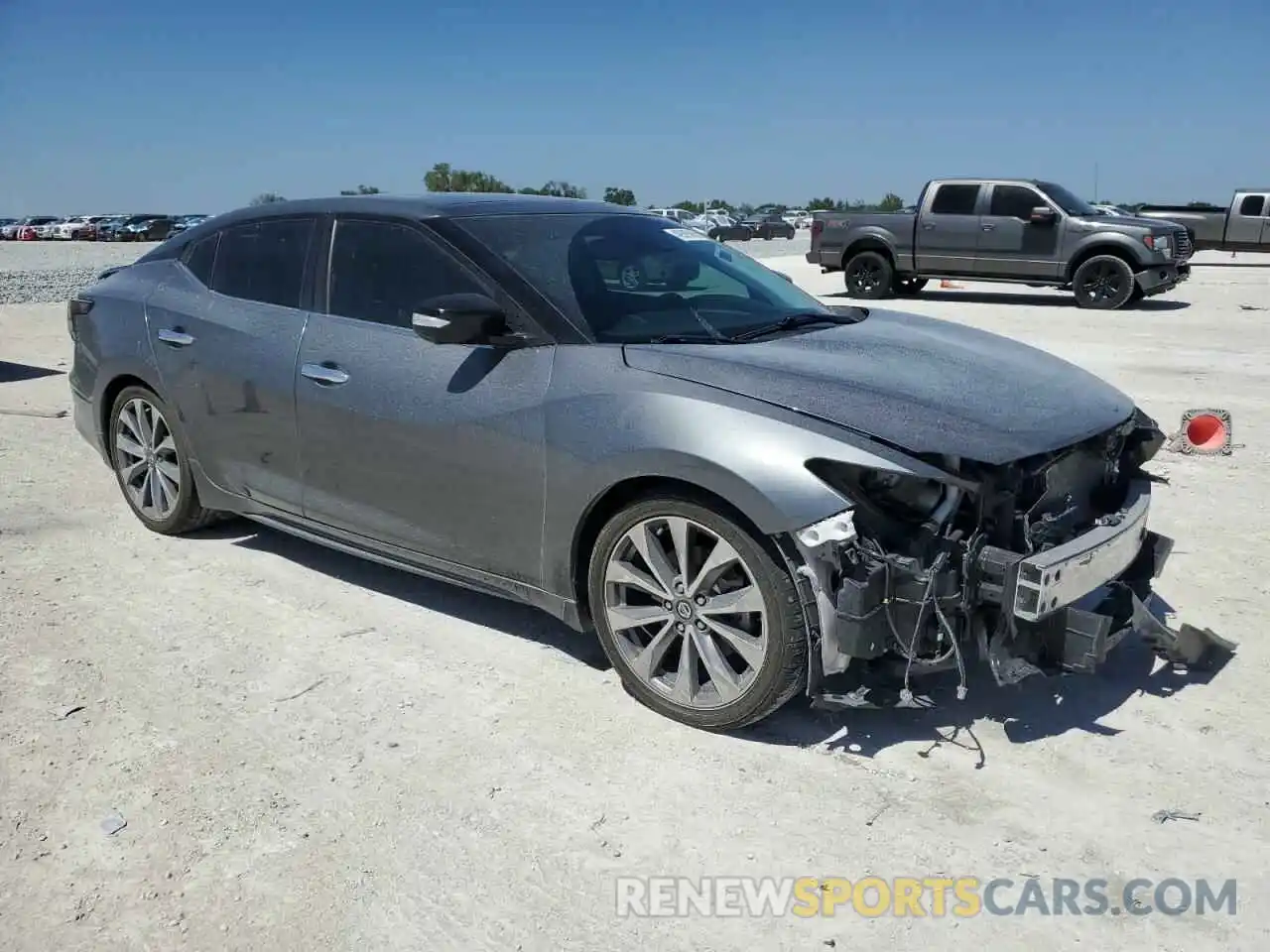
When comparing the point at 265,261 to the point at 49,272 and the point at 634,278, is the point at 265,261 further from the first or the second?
the point at 49,272

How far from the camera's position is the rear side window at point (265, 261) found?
4.67 m

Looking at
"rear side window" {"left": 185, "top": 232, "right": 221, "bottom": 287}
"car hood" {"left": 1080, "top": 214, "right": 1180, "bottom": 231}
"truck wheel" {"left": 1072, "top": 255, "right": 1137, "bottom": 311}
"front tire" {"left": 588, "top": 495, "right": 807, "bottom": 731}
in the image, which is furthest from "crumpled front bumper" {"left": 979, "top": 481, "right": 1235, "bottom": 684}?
"car hood" {"left": 1080, "top": 214, "right": 1180, "bottom": 231}

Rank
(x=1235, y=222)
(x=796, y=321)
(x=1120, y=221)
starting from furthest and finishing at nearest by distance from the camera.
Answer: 1. (x=1235, y=222)
2. (x=1120, y=221)
3. (x=796, y=321)

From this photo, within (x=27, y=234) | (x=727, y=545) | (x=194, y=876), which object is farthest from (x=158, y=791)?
(x=27, y=234)

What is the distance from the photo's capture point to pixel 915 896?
8.96 ft

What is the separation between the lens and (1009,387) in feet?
12.2

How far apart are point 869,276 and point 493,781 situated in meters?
16.9

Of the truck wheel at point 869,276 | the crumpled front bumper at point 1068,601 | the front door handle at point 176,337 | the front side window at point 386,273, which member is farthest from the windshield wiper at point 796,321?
the truck wheel at point 869,276

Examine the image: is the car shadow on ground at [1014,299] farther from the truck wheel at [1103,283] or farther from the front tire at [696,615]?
the front tire at [696,615]

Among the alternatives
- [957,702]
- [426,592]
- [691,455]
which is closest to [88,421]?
[426,592]

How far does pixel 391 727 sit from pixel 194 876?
875 mm

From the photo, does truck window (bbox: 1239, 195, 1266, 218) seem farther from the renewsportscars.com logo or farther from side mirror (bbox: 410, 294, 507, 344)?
the renewsportscars.com logo

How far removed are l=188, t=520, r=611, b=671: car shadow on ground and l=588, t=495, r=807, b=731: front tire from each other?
1.52 ft

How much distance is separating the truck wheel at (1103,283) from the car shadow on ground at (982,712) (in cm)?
1382
